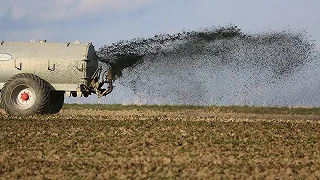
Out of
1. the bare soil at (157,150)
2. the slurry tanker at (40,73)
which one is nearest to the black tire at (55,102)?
the slurry tanker at (40,73)

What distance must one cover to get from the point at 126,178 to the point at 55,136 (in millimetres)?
6941

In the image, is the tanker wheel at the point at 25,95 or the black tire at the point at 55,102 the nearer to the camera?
the tanker wheel at the point at 25,95

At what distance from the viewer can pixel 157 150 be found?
14.5m

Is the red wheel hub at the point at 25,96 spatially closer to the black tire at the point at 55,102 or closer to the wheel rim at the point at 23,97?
the wheel rim at the point at 23,97

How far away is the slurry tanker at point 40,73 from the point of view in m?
25.3

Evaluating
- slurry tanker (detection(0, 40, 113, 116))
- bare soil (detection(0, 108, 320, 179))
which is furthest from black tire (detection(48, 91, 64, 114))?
bare soil (detection(0, 108, 320, 179))

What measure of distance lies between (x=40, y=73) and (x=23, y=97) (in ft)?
3.82

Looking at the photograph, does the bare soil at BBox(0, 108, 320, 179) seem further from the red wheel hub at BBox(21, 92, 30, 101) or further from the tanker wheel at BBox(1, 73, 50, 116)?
the red wheel hub at BBox(21, 92, 30, 101)

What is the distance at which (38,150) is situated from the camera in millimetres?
14758

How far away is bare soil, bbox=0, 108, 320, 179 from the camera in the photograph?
11.6 metres

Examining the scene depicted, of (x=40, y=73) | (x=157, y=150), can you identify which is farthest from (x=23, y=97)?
(x=157, y=150)

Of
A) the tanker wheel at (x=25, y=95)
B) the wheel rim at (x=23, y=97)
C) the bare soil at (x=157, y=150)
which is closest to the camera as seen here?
the bare soil at (x=157, y=150)

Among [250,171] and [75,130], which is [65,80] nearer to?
[75,130]

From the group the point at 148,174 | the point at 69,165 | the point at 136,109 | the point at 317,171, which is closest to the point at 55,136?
the point at 69,165
